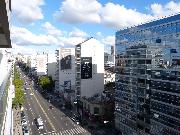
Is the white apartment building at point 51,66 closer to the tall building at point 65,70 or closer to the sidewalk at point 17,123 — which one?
the tall building at point 65,70

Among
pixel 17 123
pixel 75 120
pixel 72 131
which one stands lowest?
pixel 72 131

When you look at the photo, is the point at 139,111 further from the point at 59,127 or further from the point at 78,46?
the point at 78,46

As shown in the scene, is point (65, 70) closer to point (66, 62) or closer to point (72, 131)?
point (66, 62)

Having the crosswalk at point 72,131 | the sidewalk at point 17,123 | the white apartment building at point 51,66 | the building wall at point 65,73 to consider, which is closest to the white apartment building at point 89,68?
the sidewalk at point 17,123

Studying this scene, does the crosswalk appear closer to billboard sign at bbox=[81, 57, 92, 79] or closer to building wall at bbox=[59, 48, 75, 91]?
billboard sign at bbox=[81, 57, 92, 79]

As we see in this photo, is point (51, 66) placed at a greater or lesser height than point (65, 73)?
greater

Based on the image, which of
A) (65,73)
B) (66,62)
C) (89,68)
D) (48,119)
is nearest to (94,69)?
(89,68)

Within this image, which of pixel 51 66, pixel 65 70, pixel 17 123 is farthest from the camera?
pixel 51 66
